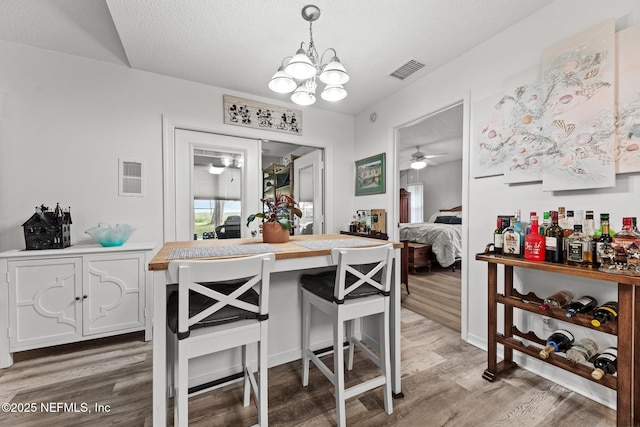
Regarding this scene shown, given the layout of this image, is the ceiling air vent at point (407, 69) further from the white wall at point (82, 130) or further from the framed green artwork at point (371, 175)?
the white wall at point (82, 130)

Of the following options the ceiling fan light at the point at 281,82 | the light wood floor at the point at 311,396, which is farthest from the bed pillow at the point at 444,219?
the ceiling fan light at the point at 281,82

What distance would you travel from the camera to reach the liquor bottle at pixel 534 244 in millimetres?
1574

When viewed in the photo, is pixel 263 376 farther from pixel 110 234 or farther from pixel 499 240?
pixel 110 234

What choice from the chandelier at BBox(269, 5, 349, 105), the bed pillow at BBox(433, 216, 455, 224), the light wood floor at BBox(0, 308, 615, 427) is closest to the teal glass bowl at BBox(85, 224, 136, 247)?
the light wood floor at BBox(0, 308, 615, 427)

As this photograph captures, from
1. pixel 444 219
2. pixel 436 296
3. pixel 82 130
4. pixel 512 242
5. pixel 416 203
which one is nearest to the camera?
pixel 512 242

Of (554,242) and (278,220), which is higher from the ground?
(278,220)

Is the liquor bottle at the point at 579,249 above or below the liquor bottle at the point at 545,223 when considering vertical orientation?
below

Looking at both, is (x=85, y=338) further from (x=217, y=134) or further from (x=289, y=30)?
(x=289, y=30)

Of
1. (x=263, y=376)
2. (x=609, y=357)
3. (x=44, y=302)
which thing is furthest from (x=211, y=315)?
(x=609, y=357)

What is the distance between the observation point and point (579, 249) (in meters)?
1.43

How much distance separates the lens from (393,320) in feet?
5.36

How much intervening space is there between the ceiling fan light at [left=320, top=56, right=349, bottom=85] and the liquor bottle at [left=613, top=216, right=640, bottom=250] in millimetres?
1666

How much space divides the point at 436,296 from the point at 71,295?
3745 millimetres

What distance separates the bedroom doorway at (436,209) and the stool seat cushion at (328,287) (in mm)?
1268
